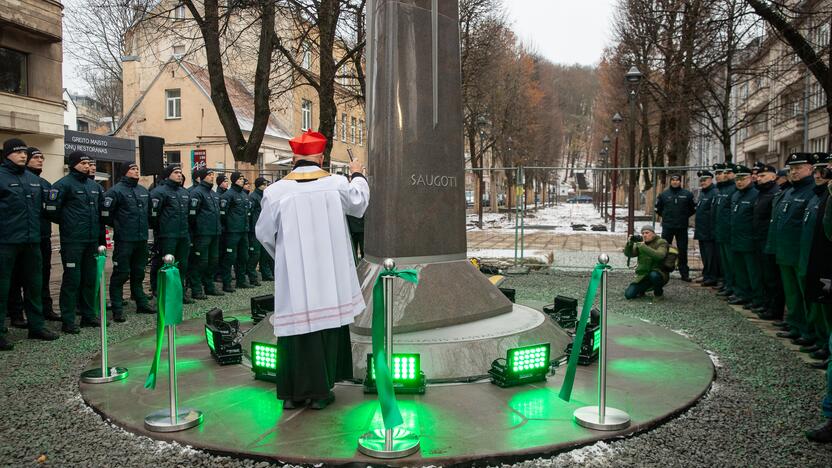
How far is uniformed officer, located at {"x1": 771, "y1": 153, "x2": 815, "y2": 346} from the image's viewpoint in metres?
7.23

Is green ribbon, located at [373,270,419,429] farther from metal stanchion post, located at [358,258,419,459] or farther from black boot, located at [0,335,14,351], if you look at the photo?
black boot, located at [0,335,14,351]

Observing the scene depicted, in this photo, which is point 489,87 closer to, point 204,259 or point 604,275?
point 204,259

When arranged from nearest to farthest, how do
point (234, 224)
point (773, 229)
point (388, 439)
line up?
point (388, 439) → point (773, 229) → point (234, 224)

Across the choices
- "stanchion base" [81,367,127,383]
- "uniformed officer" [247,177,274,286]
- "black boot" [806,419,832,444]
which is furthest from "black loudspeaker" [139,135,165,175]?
"black boot" [806,419,832,444]

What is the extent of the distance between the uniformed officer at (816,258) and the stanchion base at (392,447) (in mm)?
4096

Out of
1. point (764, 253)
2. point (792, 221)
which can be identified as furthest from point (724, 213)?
point (792, 221)

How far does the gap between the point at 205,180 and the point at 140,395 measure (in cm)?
630

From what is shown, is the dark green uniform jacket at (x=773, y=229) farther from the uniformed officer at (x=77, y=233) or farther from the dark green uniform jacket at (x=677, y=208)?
the uniformed officer at (x=77, y=233)

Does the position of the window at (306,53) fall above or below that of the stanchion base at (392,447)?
above

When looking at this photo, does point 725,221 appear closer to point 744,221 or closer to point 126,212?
point 744,221

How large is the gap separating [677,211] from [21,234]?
11385 millimetres

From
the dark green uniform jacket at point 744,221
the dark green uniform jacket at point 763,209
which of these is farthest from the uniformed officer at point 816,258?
the dark green uniform jacket at point 744,221

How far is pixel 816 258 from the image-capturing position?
6125mm

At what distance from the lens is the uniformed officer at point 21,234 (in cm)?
711
